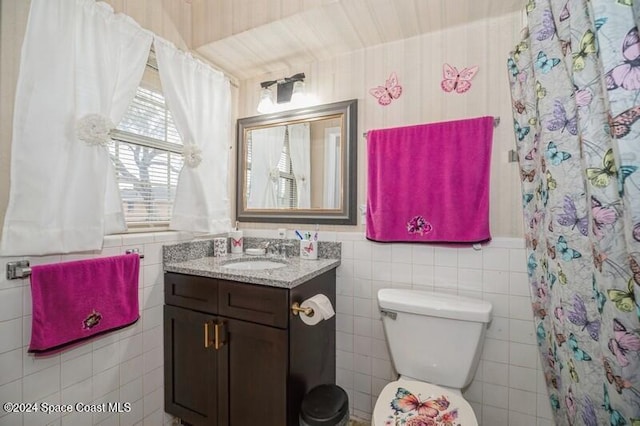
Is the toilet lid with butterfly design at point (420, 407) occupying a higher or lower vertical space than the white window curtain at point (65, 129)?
lower

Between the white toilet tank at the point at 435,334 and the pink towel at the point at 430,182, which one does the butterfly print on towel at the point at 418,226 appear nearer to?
the pink towel at the point at 430,182

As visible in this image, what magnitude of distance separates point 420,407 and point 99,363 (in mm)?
1381

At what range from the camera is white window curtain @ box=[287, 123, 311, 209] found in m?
1.78

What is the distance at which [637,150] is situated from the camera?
539mm

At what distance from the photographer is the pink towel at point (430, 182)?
1.35 meters

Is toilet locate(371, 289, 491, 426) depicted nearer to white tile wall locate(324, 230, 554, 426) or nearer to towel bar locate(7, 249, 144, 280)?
white tile wall locate(324, 230, 554, 426)

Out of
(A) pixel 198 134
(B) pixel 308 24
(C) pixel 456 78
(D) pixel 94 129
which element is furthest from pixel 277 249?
(C) pixel 456 78

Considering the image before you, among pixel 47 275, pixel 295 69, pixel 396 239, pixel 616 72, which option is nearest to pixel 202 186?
pixel 47 275

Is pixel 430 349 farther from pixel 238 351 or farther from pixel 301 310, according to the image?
pixel 238 351

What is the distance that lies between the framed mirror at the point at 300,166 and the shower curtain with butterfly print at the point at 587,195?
85 centimetres

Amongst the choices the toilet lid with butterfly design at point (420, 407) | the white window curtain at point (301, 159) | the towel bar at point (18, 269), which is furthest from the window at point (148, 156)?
the toilet lid with butterfly design at point (420, 407)

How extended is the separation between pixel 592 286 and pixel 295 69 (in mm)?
1782

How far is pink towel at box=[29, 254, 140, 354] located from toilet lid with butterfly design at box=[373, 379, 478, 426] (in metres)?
1.19

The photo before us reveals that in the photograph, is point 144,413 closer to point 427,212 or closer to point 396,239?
point 396,239
